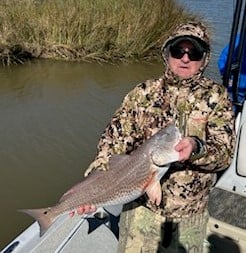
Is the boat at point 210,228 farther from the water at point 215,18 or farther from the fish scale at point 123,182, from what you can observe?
the water at point 215,18

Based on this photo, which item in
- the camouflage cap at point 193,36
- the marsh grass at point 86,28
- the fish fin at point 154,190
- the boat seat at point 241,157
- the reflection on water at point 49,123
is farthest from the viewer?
the marsh grass at point 86,28

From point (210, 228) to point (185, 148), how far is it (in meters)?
1.13

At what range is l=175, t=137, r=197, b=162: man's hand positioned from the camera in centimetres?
192

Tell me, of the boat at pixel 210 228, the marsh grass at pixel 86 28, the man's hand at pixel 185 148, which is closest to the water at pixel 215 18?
the marsh grass at pixel 86 28

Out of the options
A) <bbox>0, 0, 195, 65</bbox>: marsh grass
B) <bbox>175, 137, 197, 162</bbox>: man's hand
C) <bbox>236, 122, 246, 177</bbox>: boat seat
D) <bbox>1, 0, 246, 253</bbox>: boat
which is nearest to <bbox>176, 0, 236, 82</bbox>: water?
<bbox>0, 0, 195, 65</bbox>: marsh grass

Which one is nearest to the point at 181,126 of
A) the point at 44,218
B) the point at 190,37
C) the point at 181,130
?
the point at 181,130

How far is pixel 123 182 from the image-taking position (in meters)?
2.13

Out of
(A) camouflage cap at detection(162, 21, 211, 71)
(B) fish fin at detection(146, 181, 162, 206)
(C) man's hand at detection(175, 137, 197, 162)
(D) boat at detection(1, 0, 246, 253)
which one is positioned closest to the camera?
(C) man's hand at detection(175, 137, 197, 162)

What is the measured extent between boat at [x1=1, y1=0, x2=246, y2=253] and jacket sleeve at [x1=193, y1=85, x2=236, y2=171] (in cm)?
80

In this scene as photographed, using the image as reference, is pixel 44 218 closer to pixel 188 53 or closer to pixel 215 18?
pixel 188 53

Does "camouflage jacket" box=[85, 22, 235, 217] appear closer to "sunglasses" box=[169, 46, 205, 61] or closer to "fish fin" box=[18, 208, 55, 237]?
"sunglasses" box=[169, 46, 205, 61]

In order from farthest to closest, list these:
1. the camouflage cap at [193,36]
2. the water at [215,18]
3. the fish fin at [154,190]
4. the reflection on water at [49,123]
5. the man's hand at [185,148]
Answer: the water at [215,18], the reflection on water at [49,123], the camouflage cap at [193,36], the fish fin at [154,190], the man's hand at [185,148]

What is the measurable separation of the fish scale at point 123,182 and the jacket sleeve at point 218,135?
198mm

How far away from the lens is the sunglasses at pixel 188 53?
219 cm
